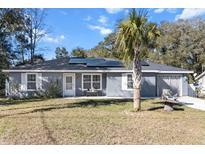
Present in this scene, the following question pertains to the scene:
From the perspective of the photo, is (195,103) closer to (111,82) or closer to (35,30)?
(111,82)

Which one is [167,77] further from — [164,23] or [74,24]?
[164,23]

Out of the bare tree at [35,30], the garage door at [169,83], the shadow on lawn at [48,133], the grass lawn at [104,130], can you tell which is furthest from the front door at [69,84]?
the bare tree at [35,30]

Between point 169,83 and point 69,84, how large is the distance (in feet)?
30.3

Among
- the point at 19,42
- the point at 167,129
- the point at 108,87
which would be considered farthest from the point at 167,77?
the point at 19,42

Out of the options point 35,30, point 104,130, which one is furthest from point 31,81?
point 35,30

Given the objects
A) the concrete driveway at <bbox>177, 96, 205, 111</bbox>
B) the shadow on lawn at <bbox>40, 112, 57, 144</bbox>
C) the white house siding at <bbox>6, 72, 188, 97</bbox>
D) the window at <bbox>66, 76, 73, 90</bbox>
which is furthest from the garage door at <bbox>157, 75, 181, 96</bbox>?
the shadow on lawn at <bbox>40, 112, 57, 144</bbox>

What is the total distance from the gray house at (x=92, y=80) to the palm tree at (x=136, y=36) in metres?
9.42

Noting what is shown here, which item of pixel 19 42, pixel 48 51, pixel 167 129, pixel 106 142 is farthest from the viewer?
pixel 48 51

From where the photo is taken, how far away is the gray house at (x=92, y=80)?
23.8 metres

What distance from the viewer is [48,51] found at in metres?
42.1

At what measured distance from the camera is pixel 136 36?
13.8 metres

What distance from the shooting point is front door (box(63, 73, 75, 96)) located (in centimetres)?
2416

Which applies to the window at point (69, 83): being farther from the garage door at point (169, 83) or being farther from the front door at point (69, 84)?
the garage door at point (169, 83)

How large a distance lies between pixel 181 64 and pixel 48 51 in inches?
849
